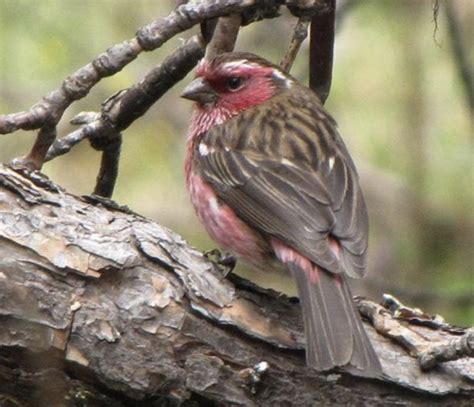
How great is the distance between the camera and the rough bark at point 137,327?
4.72 meters

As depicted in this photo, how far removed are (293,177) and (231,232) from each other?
1.16 feet

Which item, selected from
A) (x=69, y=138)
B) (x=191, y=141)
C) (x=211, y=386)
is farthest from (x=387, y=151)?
(x=211, y=386)

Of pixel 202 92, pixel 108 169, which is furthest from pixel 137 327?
pixel 202 92

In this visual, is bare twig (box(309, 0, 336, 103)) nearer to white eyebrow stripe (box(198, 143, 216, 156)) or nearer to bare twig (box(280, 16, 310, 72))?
bare twig (box(280, 16, 310, 72))

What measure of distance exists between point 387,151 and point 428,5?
109 centimetres

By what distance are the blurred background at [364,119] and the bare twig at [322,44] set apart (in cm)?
282

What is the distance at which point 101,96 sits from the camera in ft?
31.8

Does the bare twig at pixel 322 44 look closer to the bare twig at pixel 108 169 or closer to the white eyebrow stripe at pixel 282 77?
the white eyebrow stripe at pixel 282 77

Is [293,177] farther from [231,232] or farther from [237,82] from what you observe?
[237,82]

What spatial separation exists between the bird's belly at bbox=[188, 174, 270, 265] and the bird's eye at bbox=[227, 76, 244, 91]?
31.3 inches

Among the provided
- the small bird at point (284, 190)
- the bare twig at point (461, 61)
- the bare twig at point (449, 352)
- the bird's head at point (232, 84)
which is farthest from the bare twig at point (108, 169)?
the bare twig at point (461, 61)

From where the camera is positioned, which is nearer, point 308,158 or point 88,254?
point 88,254

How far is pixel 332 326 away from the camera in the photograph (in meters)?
5.13

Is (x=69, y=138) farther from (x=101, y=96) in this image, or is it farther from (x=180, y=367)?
Result: (x=101, y=96)
